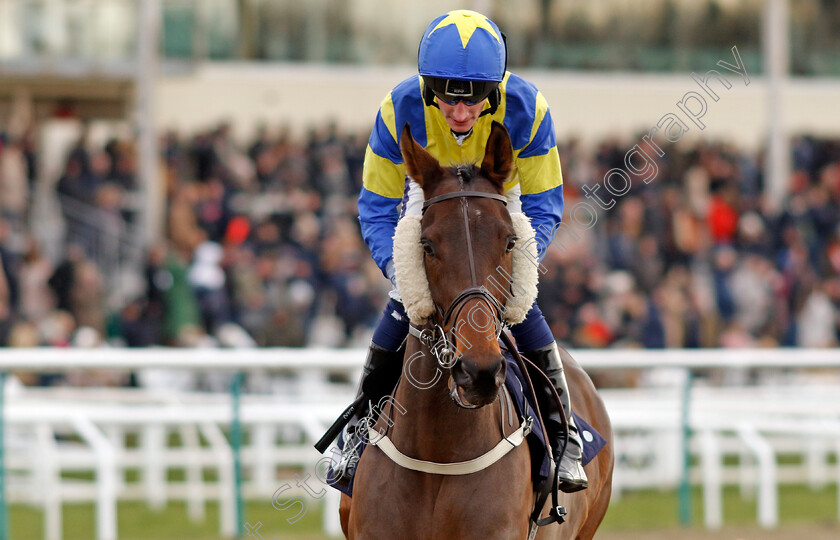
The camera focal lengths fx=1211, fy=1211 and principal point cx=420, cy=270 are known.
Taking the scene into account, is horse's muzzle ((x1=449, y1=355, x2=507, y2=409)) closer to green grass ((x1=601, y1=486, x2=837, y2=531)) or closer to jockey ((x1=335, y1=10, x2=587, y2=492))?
jockey ((x1=335, y1=10, x2=587, y2=492))

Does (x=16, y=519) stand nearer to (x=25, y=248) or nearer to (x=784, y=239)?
(x=25, y=248)

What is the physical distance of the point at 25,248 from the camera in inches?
422

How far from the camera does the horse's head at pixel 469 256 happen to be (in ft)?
10.3

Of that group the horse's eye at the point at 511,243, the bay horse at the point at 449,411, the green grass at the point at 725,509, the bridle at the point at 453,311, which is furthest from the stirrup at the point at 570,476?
the green grass at the point at 725,509

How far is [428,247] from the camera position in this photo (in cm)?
336

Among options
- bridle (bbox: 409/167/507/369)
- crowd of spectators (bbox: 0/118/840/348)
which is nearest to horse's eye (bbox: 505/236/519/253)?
bridle (bbox: 409/167/507/369)

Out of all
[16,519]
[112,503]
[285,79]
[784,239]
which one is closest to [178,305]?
[16,519]

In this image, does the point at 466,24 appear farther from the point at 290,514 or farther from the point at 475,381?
the point at 290,514

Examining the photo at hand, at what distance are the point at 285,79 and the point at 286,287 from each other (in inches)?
315

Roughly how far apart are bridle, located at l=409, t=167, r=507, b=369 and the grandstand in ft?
7.43

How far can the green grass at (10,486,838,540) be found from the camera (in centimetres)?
745

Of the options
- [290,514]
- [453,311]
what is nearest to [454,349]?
[453,311]

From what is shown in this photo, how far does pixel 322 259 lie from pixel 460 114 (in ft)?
27.6

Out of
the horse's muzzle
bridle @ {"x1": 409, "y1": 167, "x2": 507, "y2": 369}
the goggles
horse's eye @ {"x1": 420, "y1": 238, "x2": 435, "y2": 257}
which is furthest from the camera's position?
the goggles
